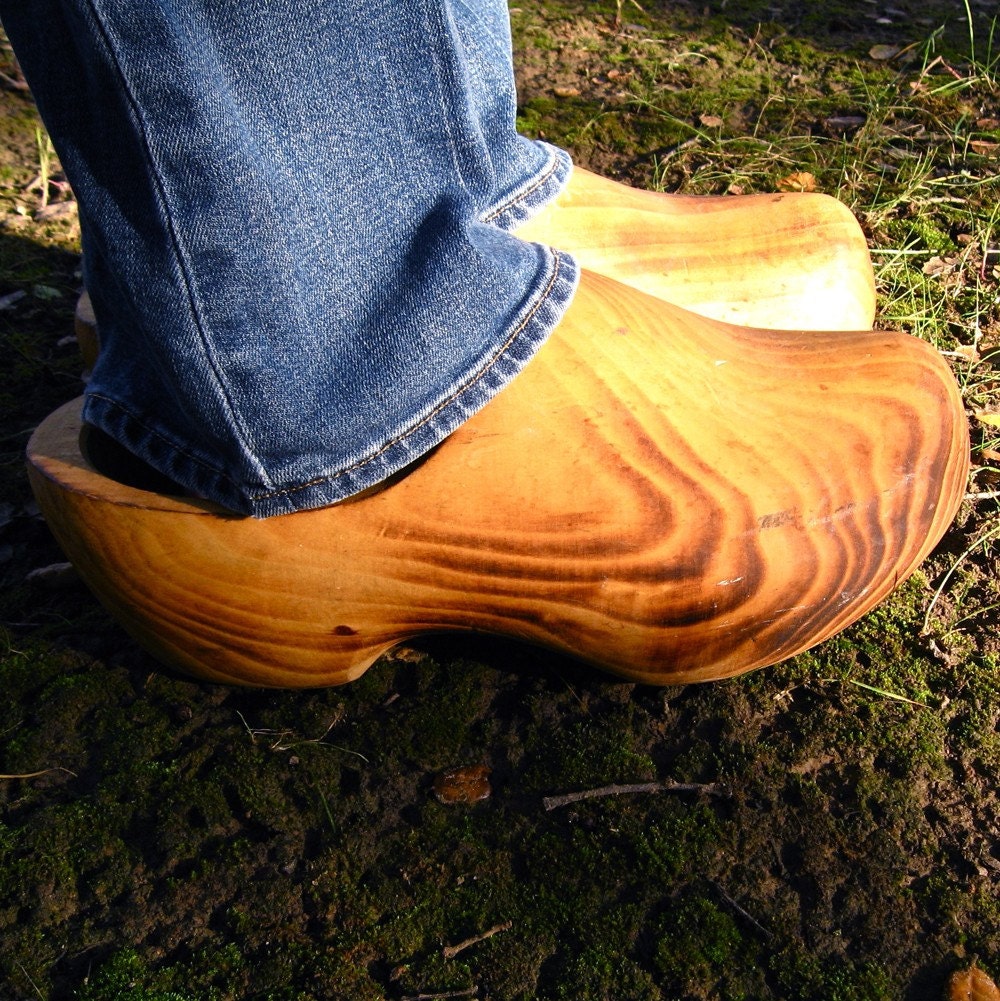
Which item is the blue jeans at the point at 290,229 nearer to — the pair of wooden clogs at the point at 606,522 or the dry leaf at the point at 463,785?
the pair of wooden clogs at the point at 606,522

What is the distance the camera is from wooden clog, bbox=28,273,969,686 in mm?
1230

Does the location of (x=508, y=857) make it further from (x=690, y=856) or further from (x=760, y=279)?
(x=760, y=279)

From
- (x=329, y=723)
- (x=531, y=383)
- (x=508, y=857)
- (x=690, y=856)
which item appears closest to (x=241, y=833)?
(x=329, y=723)

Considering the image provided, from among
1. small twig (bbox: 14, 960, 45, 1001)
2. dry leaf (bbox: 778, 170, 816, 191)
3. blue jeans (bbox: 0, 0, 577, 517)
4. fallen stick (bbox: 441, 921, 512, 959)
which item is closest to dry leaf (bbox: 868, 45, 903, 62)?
dry leaf (bbox: 778, 170, 816, 191)

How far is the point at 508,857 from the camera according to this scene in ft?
4.29

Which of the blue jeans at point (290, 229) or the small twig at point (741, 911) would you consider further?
the small twig at point (741, 911)

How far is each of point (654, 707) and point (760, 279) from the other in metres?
0.73

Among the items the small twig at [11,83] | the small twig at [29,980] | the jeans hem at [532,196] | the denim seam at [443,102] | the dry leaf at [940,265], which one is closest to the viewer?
the denim seam at [443,102]

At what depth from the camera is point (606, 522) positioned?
1.23 m

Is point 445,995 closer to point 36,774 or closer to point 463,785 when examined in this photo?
point 463,785

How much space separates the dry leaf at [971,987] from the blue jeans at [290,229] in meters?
0.83

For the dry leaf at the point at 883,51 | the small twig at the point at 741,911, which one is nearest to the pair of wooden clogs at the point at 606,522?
the small twig at the point at 741,911

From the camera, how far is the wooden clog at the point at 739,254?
1655mm

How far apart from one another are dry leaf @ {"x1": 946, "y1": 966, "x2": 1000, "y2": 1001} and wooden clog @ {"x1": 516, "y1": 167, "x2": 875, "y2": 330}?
3.19ft
